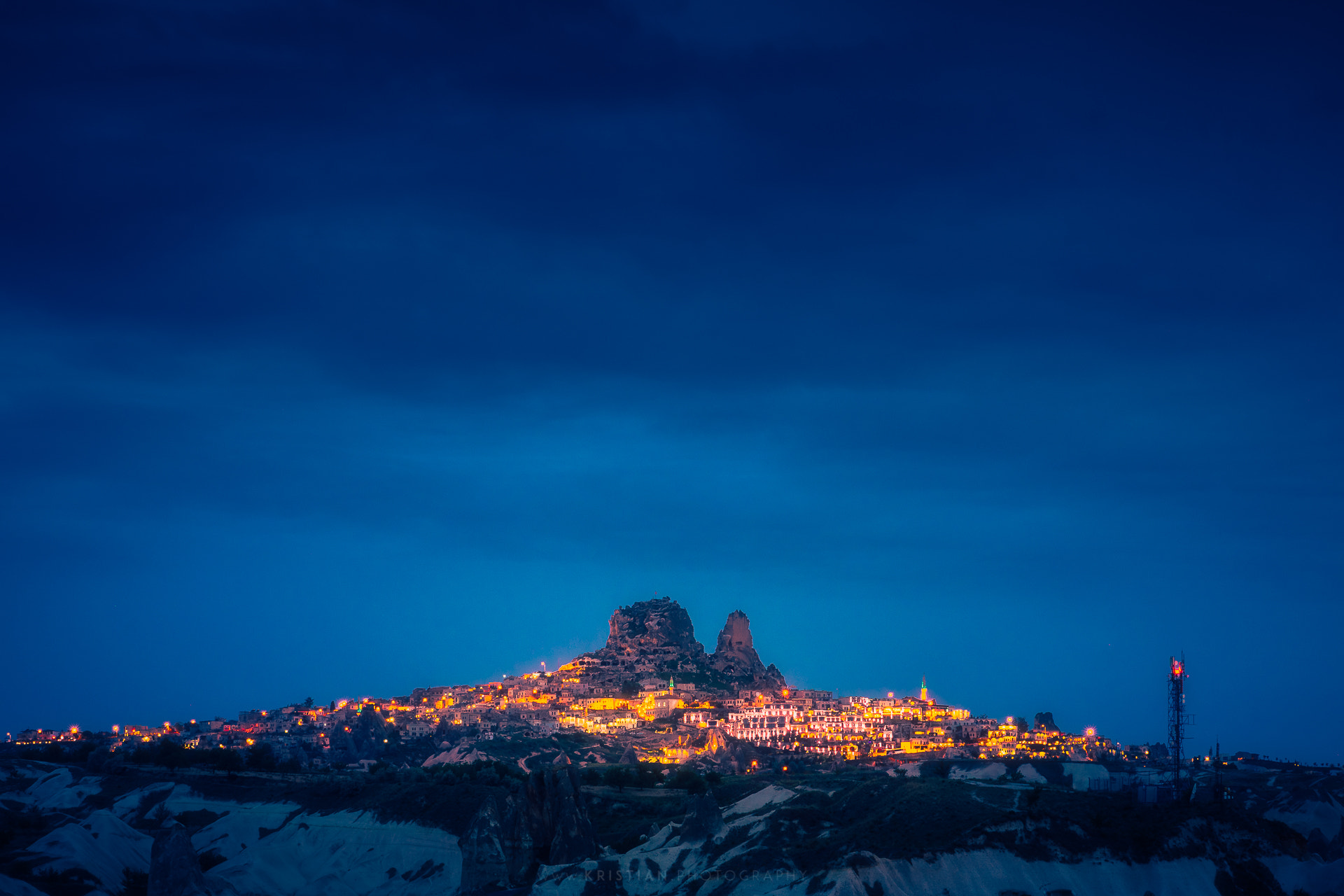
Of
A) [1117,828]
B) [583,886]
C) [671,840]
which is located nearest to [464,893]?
[583,886]

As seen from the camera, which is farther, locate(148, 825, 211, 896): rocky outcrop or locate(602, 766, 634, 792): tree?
locate(602, 766, 634, 792): tree

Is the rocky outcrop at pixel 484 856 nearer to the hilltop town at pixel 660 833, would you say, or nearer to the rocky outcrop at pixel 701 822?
the hilltop town at pixel 660 833

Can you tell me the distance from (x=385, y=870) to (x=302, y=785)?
30719 millimetres

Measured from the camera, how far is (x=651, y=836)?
12050 centimetres

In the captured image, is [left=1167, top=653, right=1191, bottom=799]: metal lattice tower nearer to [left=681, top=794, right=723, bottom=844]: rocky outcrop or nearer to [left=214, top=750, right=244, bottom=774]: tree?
[left=681, top=794, right=723, bottom=844]: rocky outcrop

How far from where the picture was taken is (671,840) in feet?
370

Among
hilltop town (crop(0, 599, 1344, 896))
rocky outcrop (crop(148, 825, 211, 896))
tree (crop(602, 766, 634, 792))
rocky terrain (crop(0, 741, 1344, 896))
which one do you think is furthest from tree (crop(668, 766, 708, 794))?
rocky outcrop (crop(148, 825, 211, 896))

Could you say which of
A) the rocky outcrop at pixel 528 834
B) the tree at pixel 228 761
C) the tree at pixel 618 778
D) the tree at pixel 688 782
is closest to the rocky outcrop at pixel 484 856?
the rocky outcrop at pixel 528 834

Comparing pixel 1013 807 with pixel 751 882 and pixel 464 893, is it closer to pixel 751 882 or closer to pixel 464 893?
pixel 751 882

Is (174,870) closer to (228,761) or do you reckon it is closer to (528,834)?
(528,834)

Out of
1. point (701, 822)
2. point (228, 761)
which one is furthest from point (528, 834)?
point (228, 761)

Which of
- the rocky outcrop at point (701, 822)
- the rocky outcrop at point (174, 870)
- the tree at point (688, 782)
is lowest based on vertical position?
the rocky outcrop at point (174, 870)

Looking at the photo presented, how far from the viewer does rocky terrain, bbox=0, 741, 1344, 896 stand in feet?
299

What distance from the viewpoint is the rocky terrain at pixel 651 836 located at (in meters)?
91.2
